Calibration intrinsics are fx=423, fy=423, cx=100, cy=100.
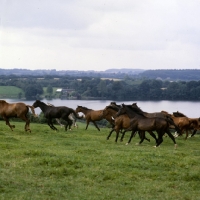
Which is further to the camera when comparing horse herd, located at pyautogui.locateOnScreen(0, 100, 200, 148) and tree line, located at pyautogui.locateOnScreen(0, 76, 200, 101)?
tree line, located at pyautogui.locateOnScreen(0, 76, 200, 101)

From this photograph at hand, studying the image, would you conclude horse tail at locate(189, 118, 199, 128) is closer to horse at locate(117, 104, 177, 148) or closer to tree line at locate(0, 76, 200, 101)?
horse at locate(117, 104, 177, 148)

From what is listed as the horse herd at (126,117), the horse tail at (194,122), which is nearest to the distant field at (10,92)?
the horse herd at (126,117)

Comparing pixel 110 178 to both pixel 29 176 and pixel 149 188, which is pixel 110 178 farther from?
pixel 29 176

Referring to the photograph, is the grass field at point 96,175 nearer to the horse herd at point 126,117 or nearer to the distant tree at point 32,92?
the horse herd at point 126,117

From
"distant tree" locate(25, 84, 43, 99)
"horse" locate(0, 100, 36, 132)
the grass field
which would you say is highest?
"horse" locate(0, 100, 36, 132)

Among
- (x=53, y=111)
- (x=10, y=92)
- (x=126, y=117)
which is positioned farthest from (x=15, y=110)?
(x=10, y=92)

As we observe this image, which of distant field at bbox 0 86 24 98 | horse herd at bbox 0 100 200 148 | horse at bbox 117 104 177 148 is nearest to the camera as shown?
horse at bbox 117 104 177 148

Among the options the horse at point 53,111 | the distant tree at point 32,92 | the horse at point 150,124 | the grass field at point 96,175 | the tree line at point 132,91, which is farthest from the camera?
the tree line at point 132,91

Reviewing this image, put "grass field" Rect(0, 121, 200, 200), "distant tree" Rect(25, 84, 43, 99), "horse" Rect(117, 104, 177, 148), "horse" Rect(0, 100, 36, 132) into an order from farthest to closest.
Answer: "distant tree" Rect(25, 84, 43, 99), "horse" Rect(0, 100, 36, 132), "horse" Rect(117, 104, 177, 148), "grass field" Rect(0, 121, 200, 200)

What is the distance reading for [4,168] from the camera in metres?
11.5

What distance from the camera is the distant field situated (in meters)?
69.8

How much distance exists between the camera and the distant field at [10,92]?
69812 millimetres

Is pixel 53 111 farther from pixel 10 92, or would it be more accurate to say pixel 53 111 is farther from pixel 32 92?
pixel 32 92

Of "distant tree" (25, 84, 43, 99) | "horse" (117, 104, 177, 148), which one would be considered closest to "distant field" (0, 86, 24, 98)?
"distant tree" (25, 84, 43, 99)
